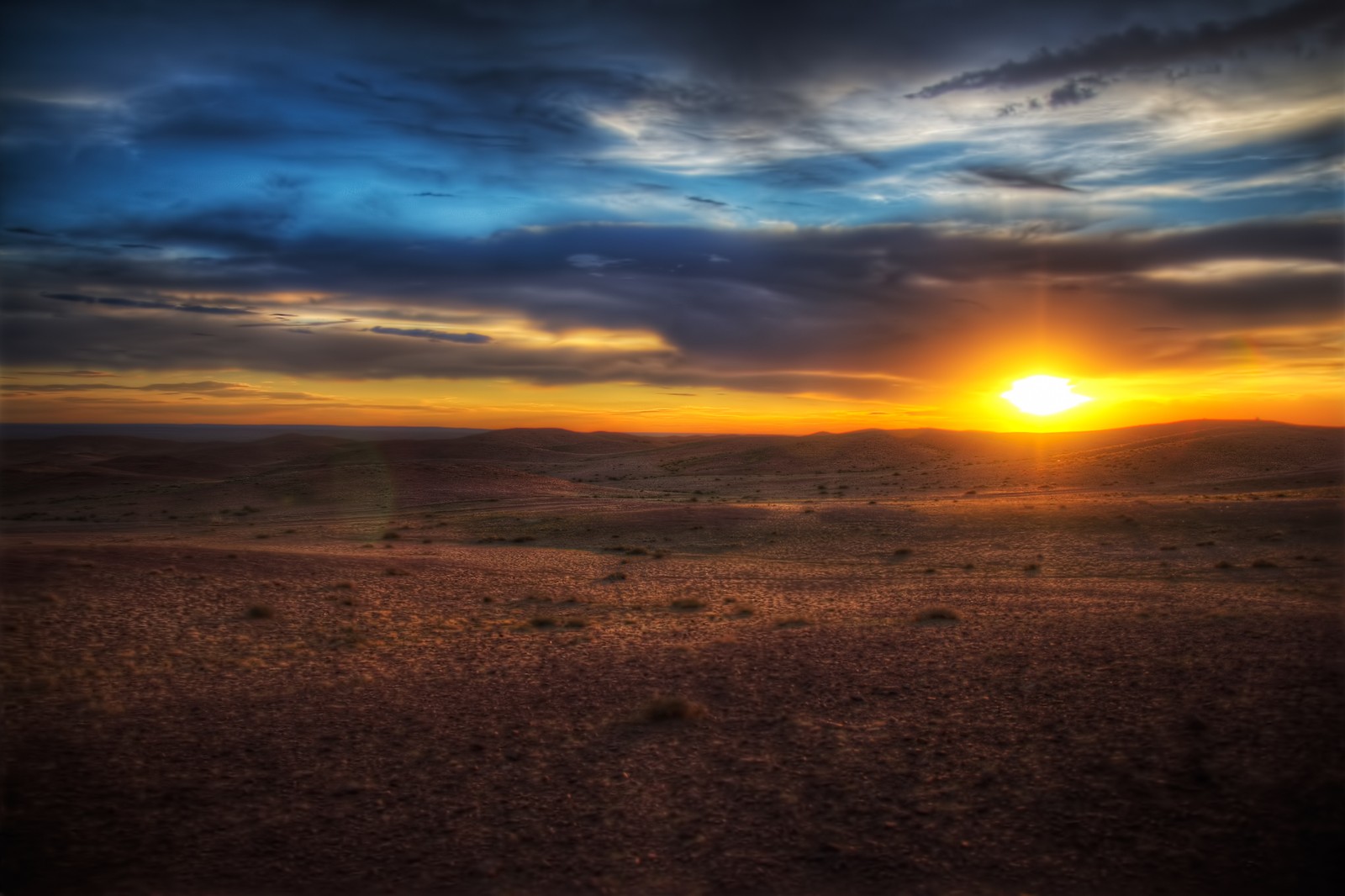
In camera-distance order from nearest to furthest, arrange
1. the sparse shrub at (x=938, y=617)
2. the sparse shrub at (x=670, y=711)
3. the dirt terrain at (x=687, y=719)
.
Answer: the dirt terrain at (x=687, y=719)
the sparse shrub at (x=670, y=711)
the sparse shrub at (x=938, y=617)

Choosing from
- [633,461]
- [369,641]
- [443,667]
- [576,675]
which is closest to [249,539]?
[369,641]

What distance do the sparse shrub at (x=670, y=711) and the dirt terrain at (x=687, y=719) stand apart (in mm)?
44

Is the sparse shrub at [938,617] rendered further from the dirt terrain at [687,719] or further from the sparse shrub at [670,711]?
the sparse shrub at [670,711]

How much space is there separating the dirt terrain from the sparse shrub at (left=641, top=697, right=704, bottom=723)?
0.04 metres

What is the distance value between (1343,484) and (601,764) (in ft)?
130

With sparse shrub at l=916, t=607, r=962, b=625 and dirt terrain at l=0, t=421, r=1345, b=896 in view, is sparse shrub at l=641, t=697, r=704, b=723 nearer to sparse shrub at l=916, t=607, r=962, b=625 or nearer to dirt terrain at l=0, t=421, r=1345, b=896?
dirt terrain at l=0, t=421, r=1345, b=896

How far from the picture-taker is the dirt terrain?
23.5 ft

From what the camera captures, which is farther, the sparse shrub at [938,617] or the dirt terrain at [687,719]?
the sparse shrub at [938,617]

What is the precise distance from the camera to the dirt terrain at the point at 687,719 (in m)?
7.16

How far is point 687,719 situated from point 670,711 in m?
0.25

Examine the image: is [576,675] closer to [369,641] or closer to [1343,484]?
[369,641]

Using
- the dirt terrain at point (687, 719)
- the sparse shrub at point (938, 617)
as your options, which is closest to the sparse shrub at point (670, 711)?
the dirt terrain at point (687, 719)

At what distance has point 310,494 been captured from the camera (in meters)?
51.4

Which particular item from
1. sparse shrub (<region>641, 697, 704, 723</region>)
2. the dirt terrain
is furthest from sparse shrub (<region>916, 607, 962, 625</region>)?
sparse shrub (<region>641, 697, 704, 723</region>)
